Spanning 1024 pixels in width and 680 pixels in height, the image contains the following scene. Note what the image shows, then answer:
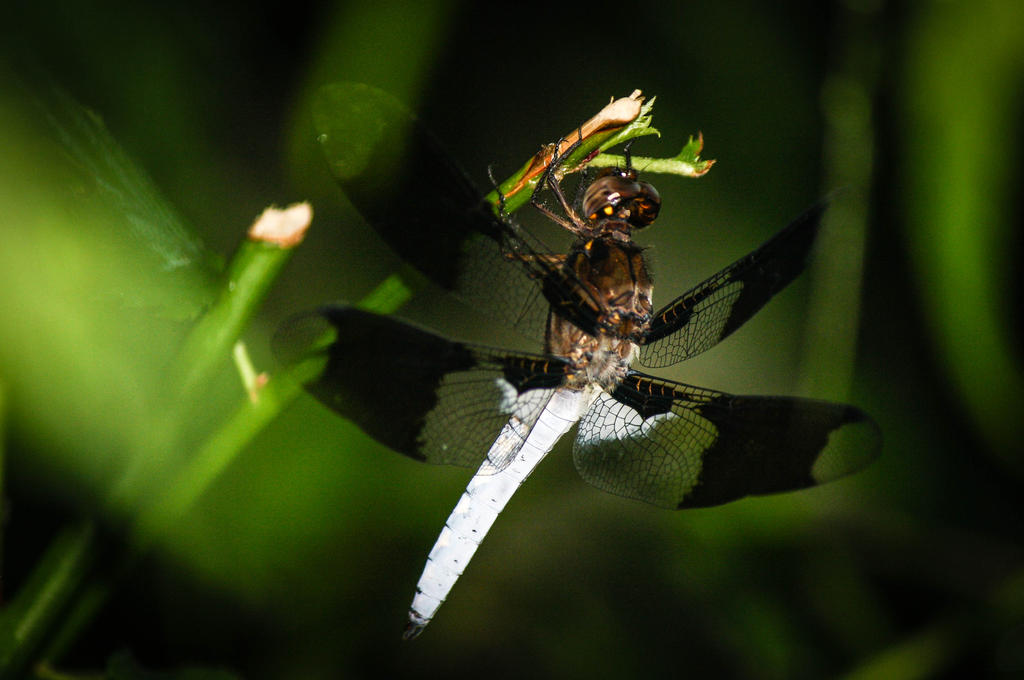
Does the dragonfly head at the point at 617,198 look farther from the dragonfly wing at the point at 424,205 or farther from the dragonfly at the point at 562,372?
the dragonfly wing at the point at 424,205

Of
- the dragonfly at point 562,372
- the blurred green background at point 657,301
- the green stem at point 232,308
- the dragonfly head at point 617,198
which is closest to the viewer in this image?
the green stem at point 232,308

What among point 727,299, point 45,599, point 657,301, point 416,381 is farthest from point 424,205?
point 657,301

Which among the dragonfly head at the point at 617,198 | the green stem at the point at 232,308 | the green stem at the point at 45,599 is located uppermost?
the dragonfly head at the point at 617,198

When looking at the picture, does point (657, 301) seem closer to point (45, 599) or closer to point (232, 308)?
point (232, 308)

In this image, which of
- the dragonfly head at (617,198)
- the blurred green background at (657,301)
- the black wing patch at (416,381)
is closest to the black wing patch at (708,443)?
the black wing patch at (416,381)

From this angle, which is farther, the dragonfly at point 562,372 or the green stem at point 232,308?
the dragonfly at point 562,372

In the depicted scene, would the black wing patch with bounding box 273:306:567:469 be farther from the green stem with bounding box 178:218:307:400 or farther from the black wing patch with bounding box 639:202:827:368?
the black wing patch with bounding box 639:202:827:368

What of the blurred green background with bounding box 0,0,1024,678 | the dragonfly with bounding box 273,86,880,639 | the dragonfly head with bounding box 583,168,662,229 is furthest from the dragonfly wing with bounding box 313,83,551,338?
the blurred green background with bounding box 0,0,1024,678

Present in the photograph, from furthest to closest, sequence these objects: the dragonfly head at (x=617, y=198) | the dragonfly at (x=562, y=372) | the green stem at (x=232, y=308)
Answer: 1. the dragonfly head at (x=617, y=198)
2. the dragonfly at (x=562, y=372)
3. the green stem at (x=232, y=308)

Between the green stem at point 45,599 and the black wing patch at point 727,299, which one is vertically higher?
the black wing patch at point 727,299
